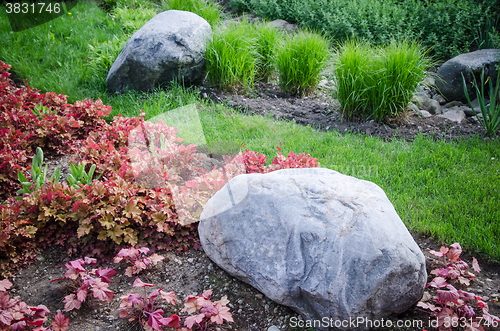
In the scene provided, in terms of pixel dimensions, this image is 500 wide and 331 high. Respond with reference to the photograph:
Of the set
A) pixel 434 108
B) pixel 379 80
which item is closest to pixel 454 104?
pixel 434 108

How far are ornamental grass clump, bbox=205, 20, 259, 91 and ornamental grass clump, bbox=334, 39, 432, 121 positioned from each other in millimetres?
1523

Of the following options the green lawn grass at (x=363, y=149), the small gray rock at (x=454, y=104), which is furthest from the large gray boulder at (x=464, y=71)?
the green lawn grass at (x=363, y=149)

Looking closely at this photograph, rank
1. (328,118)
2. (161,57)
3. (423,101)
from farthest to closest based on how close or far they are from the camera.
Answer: (423,101), (161,57), (328,118)

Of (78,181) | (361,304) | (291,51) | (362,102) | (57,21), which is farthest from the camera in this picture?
(57,21)

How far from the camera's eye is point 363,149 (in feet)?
14.6

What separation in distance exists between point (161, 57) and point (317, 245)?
14.5ft

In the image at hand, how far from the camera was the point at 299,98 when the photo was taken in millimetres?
6086

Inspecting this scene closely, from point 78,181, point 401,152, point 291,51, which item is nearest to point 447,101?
point 401,152

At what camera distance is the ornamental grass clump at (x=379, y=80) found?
Answer: 16.0 feet

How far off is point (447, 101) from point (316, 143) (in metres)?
3.21

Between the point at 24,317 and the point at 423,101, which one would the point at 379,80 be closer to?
the point at 423,101

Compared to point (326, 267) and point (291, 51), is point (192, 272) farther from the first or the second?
point (291, 51)

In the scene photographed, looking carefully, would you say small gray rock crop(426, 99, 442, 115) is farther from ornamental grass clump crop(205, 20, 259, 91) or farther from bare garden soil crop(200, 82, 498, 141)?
ornamental grass clump crop(205, 20, 259, 91)

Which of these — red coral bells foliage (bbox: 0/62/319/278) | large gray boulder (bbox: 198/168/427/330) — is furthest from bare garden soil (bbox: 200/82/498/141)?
large gray boulder (bbox: 198/168/427/330)
